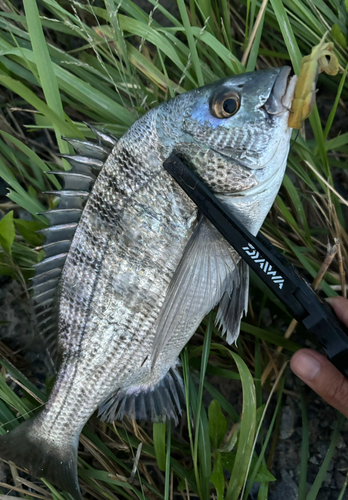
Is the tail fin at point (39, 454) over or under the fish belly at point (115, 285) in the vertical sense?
under

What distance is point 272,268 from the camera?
1038 mm

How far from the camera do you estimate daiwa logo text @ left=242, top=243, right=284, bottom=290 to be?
40.9 inches

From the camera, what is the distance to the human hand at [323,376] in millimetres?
1194

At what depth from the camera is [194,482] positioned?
133 cm

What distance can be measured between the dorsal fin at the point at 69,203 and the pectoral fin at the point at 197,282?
37cm

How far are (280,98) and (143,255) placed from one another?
561mm

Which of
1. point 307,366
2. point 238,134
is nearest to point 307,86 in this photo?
point 238,134

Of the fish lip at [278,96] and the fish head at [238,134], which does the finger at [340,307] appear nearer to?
the fish head at [238,134]

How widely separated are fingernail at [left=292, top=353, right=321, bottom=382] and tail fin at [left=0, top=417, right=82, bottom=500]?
805mm

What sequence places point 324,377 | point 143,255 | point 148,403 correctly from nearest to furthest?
point 143,255
point 324,377
point 148,403

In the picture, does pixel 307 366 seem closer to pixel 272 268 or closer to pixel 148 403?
pixel 272 268

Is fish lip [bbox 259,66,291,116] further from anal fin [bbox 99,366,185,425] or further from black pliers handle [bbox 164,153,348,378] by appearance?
anal fin [bbox 99,366,185,425]

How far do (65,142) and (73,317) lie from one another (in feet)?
1.92

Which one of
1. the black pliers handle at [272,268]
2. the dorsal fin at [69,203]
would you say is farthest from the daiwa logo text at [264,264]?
the dorsal fin at [69,203]
